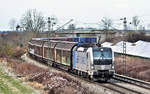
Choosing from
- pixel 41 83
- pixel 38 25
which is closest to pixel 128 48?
pixel 41 83

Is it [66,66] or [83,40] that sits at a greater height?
[83,40]

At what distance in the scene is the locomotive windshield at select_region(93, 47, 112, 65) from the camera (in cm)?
2650

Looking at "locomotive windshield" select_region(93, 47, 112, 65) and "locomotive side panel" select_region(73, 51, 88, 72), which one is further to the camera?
"locomotive side panel" select_region(73, 51, 88, 72)

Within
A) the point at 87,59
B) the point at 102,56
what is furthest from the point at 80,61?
the point at 102,56

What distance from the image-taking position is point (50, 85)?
22.4 m

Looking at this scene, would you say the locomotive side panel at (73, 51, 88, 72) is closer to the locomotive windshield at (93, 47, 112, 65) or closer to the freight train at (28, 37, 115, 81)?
the freight train at (28, 37, 115, 81)

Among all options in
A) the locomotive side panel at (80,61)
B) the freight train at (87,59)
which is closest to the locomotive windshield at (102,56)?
the freight train at (87,59)

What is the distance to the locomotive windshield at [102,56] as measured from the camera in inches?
1043

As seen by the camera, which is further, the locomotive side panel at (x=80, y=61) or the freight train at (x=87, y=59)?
the locomotive side panel at (x=80, y=61)

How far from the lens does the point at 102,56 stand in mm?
26781

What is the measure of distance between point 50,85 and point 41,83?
3.17 metres

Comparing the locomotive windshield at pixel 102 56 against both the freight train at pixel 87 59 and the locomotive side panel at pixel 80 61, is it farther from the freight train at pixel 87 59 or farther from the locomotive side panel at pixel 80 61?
the locomotive side panel at pixel 80 61

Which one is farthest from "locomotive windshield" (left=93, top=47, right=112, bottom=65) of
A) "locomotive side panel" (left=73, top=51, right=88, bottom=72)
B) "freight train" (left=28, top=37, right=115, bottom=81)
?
"locomotive side panel" (left=73, top=51, right=88, bottom=72)

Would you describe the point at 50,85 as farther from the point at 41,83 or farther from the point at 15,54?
the point at 15,54
